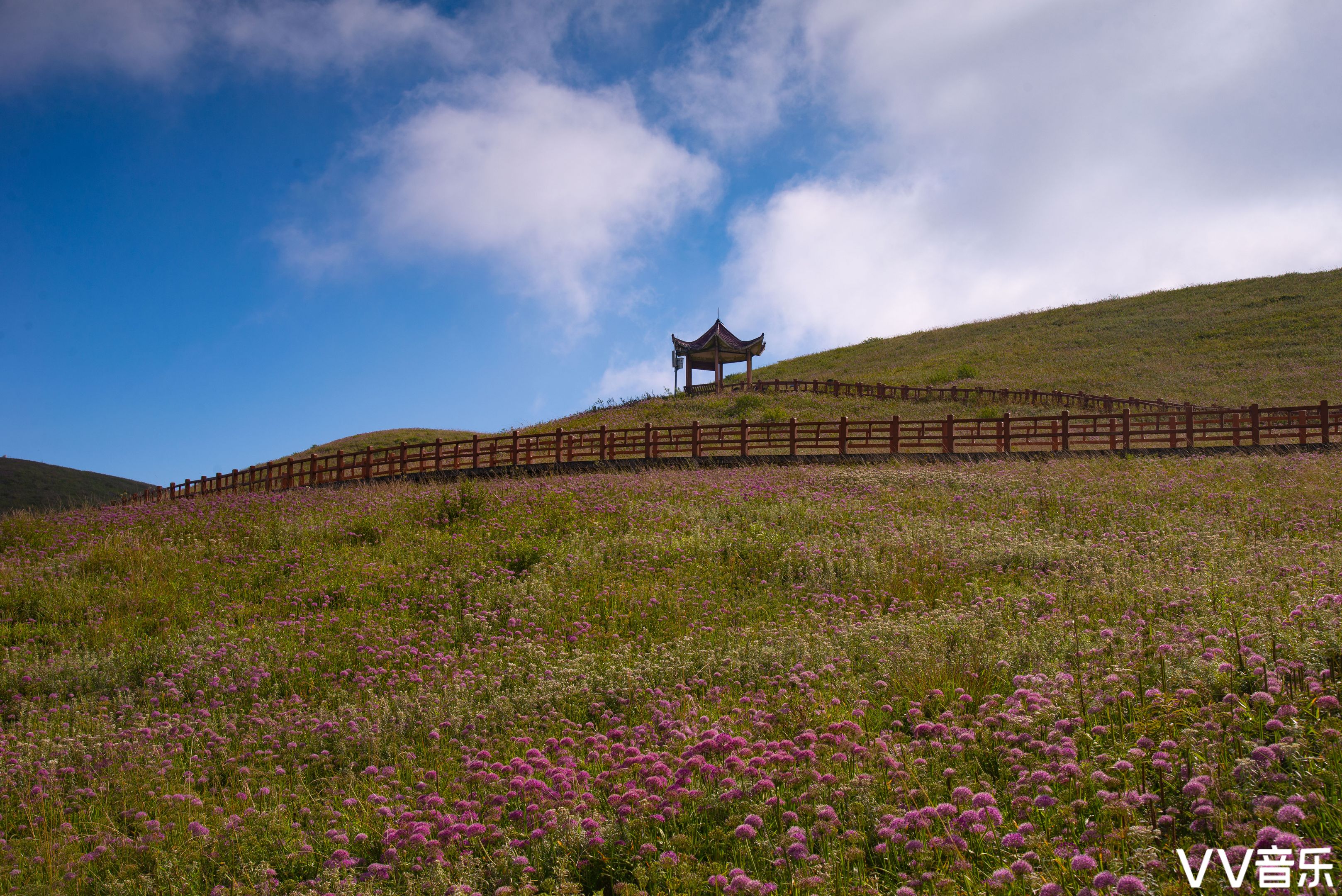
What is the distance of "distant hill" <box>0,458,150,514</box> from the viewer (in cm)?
3584

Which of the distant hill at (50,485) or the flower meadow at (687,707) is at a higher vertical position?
the distant hill at (50,485)

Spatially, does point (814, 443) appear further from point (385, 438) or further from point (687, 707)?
point (385, 438)

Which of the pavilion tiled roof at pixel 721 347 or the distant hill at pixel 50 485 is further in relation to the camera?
the pavilion tiled roof at pixel 721 347

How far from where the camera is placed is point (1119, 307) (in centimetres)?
7044

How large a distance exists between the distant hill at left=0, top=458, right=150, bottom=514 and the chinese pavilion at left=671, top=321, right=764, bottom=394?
100 feet

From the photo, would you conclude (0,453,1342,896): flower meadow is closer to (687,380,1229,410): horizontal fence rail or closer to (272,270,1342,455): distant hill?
(272,270,1342,455): distant hill

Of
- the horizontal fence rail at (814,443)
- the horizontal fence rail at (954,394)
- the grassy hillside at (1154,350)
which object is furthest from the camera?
the grassy hillside at (1154,350)

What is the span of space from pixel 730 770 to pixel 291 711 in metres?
4.28

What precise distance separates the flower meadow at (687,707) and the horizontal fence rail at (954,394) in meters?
31.3

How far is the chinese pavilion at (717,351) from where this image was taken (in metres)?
48.3

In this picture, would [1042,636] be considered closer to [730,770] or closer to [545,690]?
[730,770]

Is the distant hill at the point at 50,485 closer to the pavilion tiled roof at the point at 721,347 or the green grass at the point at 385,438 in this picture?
the green grass at the point at 385,438

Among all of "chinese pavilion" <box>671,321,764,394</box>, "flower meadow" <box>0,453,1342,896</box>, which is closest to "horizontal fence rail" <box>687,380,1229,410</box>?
"chinese pavilion" <box>671,321,764,394</box>

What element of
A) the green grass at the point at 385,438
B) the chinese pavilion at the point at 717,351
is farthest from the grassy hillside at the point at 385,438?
the chinese pavilion at the point at 717,351
